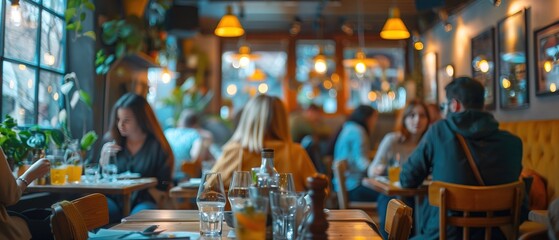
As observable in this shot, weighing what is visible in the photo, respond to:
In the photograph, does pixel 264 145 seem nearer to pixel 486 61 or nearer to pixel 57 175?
pixel 57 175

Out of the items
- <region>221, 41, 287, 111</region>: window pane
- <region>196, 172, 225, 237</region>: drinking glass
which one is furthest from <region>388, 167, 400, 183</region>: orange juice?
<region>221, 41, 287, 111</region>: window pane

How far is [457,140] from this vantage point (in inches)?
134

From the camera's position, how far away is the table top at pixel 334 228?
2053 millimetres

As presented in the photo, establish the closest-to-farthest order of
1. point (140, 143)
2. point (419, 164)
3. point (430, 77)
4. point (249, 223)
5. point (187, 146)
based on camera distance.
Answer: point (249, 223)
point (419, 164)
point (140, 143)
point (187, 146)
point (430, 77)

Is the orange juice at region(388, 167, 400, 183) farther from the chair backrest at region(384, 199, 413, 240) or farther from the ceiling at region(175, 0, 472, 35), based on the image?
the ceiling at region(175, 0, 472, 35)

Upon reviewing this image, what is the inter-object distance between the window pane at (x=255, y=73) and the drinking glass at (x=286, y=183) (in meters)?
8.70

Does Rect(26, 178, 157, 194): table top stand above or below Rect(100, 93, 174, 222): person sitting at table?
below

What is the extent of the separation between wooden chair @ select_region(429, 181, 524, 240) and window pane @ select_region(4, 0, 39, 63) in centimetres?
285

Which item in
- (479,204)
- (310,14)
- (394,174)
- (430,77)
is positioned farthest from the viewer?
(310,14)

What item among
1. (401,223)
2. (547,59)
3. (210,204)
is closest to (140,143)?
(210,204)

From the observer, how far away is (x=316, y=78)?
10922 mm

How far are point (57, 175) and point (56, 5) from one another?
1.53 meters

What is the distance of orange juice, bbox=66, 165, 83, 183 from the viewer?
4098mm

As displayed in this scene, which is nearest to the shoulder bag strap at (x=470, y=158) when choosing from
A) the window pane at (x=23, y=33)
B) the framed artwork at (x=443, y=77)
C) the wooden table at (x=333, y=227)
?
the wooden table at (x=333, y=227)
